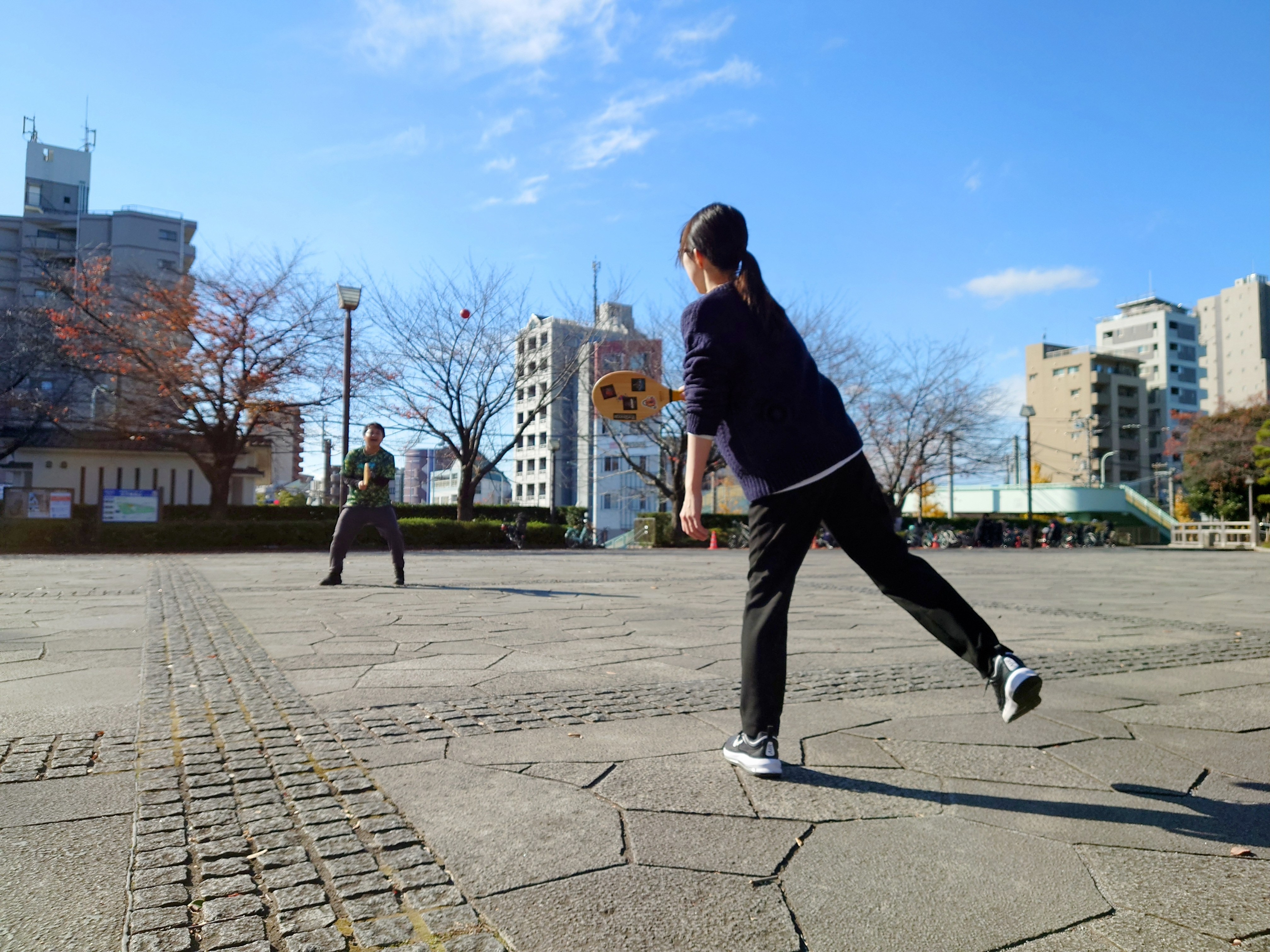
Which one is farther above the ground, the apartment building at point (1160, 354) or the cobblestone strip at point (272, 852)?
the apartment building at point (1160, 354)

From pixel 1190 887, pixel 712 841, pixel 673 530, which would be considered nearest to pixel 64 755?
pixel 712 841

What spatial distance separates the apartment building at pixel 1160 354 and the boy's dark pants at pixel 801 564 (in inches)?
3050

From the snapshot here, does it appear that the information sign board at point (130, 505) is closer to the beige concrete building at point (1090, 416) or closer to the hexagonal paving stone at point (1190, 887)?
the hexagonal paving stone at point (1190, 887)

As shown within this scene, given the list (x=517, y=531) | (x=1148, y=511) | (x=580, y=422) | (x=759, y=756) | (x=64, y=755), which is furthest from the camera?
(x=580, y=422)

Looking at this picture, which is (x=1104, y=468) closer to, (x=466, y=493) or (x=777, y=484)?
(x=466, y=493)

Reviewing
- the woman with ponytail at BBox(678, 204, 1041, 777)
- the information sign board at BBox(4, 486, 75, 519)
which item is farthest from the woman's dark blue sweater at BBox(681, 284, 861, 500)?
the information sign board at BBox(4, 486, 75, 519)

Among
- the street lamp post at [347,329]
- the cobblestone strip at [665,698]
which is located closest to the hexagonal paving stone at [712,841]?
the cobblestone strip at [665,698]

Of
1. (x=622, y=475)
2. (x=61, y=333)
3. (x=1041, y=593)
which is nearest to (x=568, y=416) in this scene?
(x=622, y=475)

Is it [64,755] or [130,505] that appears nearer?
[64,755]

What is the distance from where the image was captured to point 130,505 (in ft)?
66.7

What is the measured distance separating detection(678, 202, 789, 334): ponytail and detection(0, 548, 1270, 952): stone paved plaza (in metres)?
1.38

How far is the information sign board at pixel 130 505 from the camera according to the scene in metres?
19.9

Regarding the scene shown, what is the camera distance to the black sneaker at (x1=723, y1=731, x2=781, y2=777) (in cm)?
231

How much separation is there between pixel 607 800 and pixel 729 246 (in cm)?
156
